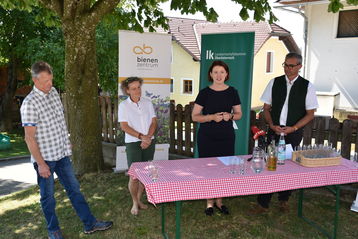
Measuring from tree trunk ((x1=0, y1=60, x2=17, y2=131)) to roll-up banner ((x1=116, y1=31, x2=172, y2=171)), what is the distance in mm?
10386

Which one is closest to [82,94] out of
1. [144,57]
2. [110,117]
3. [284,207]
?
[144,57]

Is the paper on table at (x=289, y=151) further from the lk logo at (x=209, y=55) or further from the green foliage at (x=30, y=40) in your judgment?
the green foliage at (x=30, y=40)

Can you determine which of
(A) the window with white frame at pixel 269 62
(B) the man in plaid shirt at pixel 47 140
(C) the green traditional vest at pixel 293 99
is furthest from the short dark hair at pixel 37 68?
(A) the window with white frame at pixel 269 62

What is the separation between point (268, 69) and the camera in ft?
76.9

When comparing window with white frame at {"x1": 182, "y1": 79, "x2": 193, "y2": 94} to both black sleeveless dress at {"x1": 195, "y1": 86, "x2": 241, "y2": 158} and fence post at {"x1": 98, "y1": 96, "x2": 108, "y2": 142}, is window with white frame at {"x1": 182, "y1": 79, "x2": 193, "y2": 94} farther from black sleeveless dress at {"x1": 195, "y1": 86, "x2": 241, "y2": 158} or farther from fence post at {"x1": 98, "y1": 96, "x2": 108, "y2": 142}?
black sleeveless dress at {"x1": 195, "y1": 86, "x2": 241, "y2": 158}

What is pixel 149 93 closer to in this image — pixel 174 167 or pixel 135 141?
pixel 135 141

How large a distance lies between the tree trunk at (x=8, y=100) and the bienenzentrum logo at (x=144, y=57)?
1066cm

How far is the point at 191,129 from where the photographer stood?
6.27 m

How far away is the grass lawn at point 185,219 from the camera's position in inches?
142

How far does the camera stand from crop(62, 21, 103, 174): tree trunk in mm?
4875

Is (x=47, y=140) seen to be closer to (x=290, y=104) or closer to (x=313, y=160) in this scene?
(x=313, y=160)

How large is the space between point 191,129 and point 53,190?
341cm

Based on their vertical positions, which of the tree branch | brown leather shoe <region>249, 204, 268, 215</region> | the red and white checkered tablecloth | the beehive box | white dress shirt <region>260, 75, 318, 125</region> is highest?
the tree branch

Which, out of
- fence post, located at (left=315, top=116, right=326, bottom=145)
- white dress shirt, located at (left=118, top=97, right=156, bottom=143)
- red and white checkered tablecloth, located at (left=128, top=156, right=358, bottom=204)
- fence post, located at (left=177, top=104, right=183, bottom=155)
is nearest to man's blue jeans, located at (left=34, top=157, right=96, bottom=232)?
red and white checkered tablecloth, located at (left=128, top=156, right=358, bottom=204)
